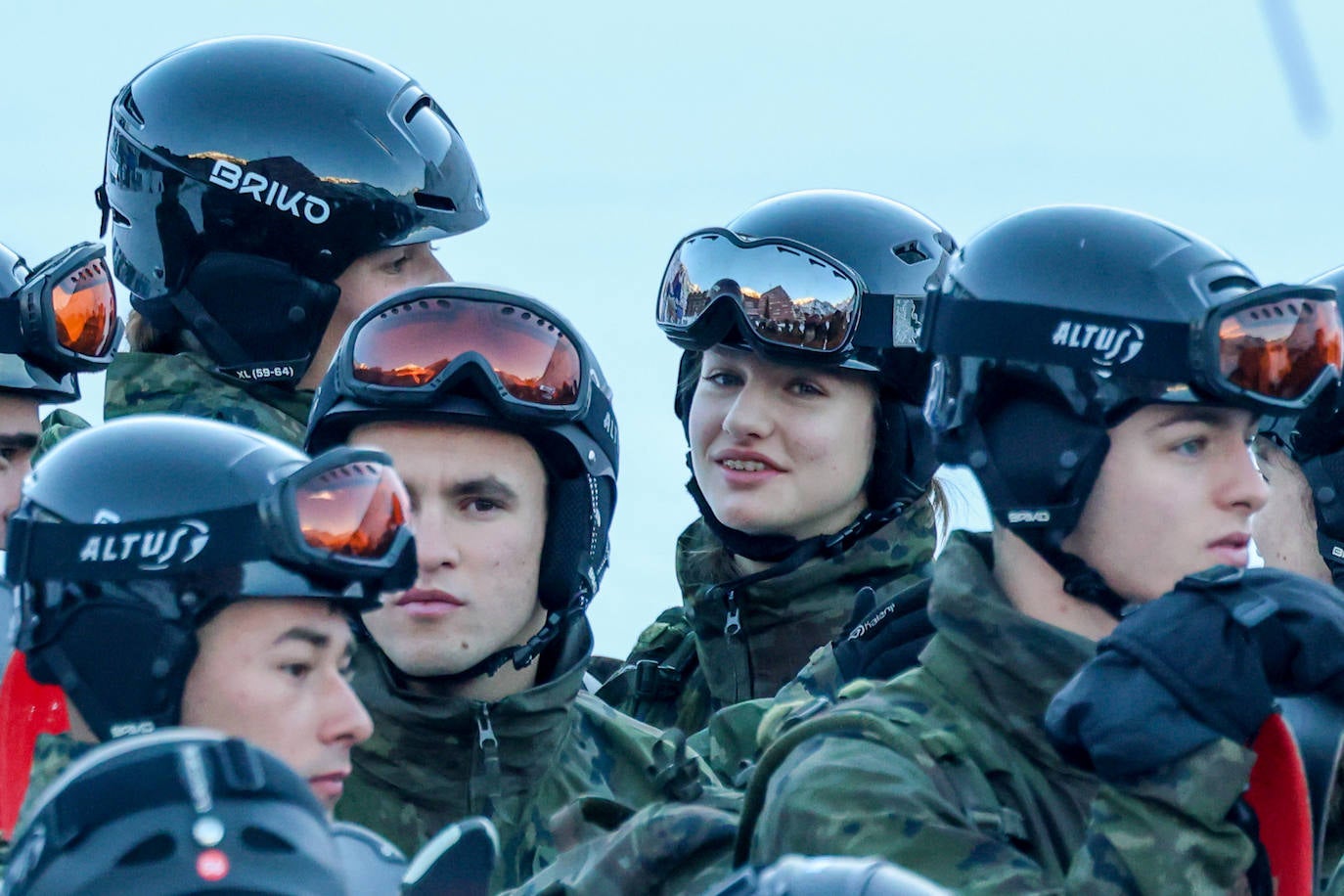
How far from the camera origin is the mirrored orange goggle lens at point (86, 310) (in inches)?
265

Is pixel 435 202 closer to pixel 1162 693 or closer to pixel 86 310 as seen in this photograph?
pixel 86 310

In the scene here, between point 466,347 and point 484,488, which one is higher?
point 466,347

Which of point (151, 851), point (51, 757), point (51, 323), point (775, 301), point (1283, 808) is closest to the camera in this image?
point (151, 851)

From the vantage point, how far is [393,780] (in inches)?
206

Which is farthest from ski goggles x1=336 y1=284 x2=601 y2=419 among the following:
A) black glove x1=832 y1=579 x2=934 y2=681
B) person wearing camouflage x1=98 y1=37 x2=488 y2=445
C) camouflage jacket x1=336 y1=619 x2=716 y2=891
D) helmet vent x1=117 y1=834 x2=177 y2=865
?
helmet vent x1=117 y1=834 x2=177 y2=865

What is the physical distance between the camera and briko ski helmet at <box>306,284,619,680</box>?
5410 mm

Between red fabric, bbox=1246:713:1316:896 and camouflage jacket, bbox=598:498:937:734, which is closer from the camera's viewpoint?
red fabric, bbox=1246:713:1316:896

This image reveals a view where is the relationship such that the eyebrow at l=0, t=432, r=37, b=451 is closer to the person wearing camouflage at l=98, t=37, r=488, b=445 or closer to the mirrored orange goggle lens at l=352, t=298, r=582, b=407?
the person wearing camouflage at l=98, t=37, r=488, b=445

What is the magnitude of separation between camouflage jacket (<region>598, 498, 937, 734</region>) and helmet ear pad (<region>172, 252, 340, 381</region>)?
46.5 inches

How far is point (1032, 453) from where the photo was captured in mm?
4527

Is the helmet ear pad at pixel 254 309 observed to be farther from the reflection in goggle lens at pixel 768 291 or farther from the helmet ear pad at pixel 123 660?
the helmet ear pad at pixel 123 660

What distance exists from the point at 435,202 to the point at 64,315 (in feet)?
3.37

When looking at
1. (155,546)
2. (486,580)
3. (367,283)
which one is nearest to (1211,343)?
(486,580)

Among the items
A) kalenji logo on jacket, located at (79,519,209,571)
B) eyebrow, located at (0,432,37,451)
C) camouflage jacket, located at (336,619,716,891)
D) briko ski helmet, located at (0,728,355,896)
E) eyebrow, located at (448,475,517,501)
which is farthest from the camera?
eyebrow, located at (0,432,37,451)
